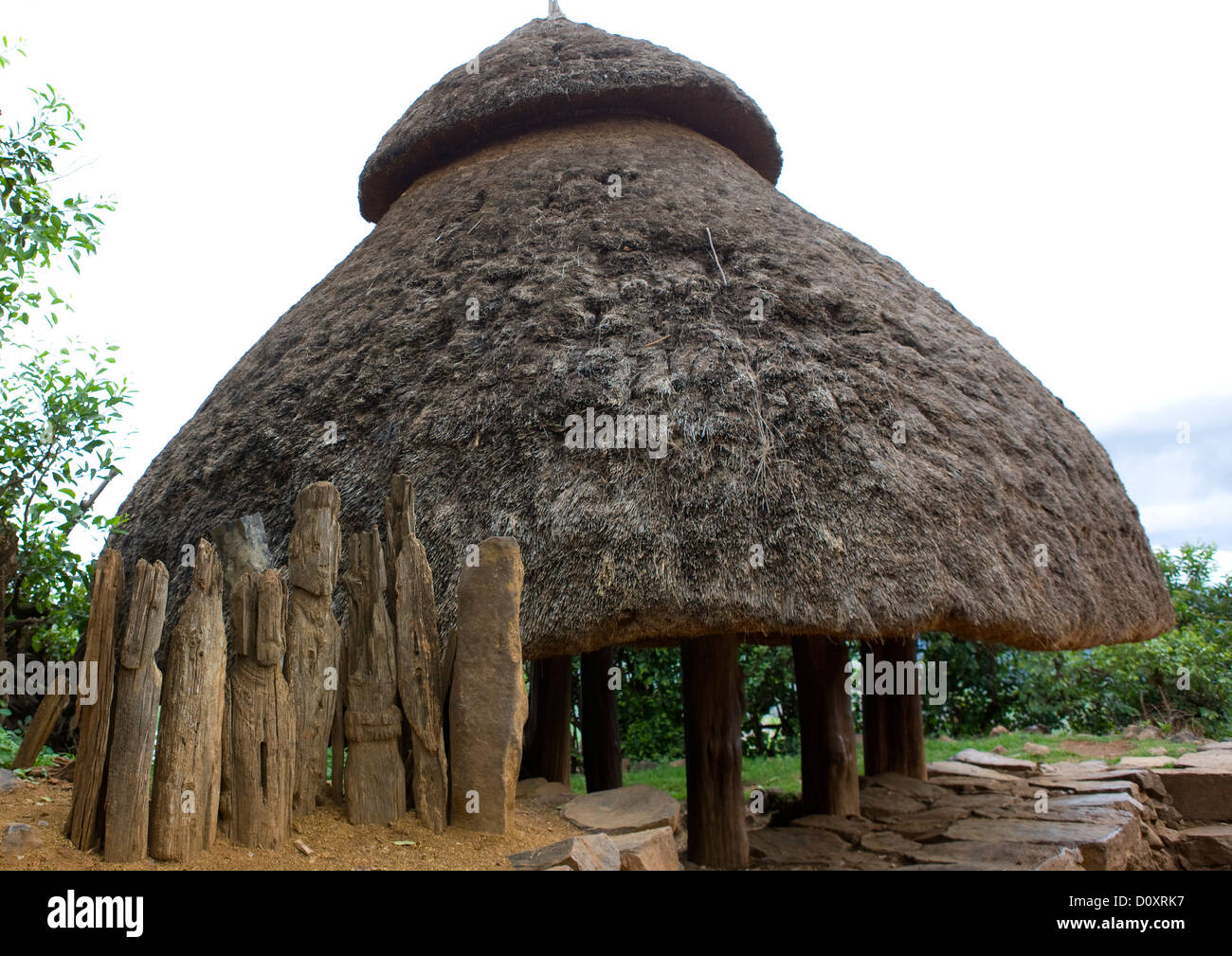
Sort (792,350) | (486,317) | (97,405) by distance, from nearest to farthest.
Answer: (792,350)
(486,317)
(97,405)

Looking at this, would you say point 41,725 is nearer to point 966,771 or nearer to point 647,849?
point 647,849

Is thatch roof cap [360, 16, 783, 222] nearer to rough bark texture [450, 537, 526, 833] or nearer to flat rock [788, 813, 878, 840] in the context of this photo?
rough bark texture [450, 537, 526, 833]

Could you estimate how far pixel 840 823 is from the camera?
610cm

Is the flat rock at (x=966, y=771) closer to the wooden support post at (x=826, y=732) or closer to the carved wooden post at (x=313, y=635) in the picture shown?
the wooden support post at (x=826, y=732)

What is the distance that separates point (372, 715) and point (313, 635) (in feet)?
1.23

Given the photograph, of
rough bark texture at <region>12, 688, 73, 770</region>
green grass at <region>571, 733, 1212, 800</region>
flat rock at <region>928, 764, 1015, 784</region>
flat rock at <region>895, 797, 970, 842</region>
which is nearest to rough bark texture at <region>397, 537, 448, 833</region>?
rough bark texture at <region>12, 688, 73, 770</region>

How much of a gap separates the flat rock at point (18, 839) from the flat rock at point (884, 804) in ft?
16.7

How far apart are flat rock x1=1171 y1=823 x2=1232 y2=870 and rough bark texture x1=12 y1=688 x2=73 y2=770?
7238 mm

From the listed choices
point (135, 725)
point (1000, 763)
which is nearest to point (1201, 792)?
point (1000, 763)

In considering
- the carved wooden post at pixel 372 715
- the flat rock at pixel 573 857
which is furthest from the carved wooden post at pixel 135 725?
the flat rock at pixel 573 857
